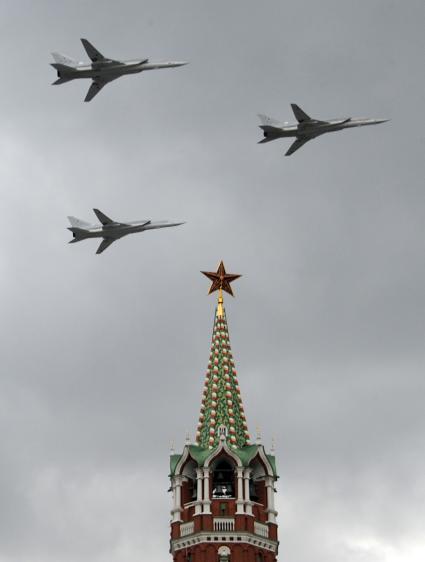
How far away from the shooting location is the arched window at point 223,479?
7362 inches

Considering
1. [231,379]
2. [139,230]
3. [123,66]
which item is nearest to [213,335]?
[231,379]

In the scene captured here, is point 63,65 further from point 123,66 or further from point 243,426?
point 243,426

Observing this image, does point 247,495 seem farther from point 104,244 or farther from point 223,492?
point 104,244

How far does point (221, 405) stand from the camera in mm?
191625

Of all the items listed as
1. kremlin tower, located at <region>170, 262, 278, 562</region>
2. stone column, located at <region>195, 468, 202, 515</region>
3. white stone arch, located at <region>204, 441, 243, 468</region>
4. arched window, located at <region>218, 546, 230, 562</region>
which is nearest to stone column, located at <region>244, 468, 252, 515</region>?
kremlin tower, located at <region>170, 262, 278, 562</region>

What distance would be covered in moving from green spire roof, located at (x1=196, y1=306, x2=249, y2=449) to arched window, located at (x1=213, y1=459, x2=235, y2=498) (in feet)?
5.69

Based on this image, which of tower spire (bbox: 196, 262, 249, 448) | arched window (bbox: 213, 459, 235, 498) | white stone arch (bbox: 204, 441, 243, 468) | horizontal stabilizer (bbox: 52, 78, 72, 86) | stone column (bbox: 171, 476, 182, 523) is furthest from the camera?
tower spire (bbox: 196, 262, 249, 448)

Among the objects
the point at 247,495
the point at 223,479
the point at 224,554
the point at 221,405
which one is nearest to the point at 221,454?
the point at 223,479

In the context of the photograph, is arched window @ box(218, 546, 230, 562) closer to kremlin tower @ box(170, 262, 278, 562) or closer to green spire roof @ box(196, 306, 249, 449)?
kremlin tower @ box(170, 262, 278, 562)

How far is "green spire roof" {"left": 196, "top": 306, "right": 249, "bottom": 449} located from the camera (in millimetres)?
189375

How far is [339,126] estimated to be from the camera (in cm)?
16550

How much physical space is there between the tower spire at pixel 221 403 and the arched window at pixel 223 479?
71.4 inches

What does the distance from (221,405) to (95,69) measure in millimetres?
40809

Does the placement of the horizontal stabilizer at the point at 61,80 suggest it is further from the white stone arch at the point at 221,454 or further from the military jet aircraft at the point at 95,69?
the white stone arch at the point at 221,454
